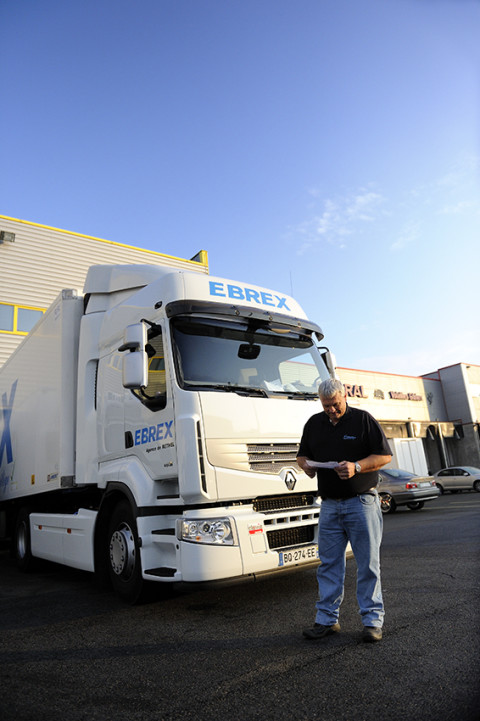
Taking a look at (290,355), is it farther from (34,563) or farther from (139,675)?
(34,563)

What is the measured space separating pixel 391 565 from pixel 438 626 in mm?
2763

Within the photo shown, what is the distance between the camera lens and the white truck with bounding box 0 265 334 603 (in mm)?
4570

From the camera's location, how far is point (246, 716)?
102 inches

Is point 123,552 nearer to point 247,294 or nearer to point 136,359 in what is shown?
point 136,359

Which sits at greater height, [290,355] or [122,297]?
[122,297]

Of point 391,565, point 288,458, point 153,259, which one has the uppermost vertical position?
point 153,259

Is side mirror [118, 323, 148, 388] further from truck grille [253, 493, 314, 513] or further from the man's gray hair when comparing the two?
the man's gray hair

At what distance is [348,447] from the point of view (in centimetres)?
383

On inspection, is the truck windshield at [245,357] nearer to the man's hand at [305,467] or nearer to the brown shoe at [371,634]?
the man's hand at [305,467]

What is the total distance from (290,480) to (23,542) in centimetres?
564

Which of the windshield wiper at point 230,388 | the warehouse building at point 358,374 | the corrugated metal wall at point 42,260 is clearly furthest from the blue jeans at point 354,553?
the corrugated metal wall at point 42,260

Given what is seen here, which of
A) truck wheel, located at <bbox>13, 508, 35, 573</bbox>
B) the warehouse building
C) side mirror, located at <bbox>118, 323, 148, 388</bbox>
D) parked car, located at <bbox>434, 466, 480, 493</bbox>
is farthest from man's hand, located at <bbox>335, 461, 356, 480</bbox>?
parked car, located at <bbox>434, 466, 480, 493</bbox>

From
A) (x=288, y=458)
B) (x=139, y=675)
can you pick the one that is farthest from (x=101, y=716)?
(x=288, y=458)

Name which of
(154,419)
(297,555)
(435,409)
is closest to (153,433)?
(154,419)
